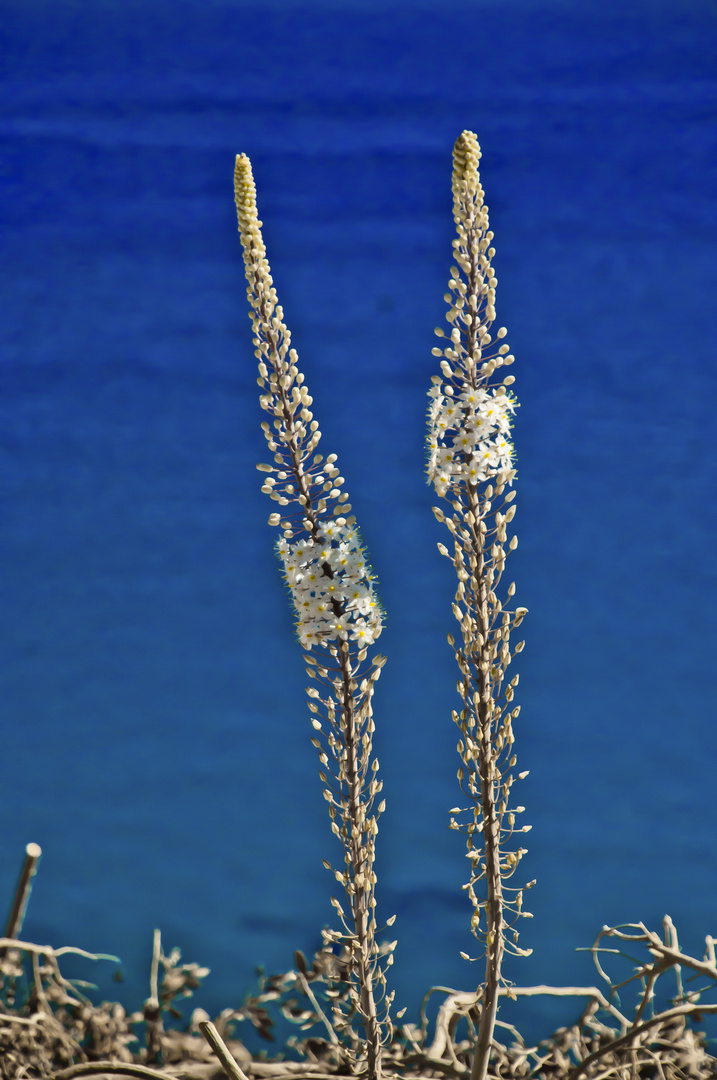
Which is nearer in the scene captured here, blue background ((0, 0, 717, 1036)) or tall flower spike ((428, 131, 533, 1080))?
tall flower spike ((428, 131, 533, 1080))

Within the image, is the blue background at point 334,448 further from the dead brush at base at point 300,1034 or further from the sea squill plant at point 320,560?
the sea squill plant at point 320,560

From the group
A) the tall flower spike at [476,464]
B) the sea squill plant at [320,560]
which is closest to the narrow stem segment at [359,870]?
the sea squill plant at [320,560]

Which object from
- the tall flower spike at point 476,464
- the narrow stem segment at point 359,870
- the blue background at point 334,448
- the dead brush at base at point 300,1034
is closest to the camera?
the tall flower spike at point 476,464

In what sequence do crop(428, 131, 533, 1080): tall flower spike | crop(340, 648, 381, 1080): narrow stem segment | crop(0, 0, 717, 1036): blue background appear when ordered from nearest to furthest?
crop(428, 131, 533, 1080): tall flower spike → crop(340, 648, 381, 1080): narrow stem segment → crop(0, 0, 717, 1036): blue background

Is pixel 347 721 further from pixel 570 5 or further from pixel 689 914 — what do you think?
pixel 570 5

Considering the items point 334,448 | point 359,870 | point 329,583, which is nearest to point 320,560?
point 329,583

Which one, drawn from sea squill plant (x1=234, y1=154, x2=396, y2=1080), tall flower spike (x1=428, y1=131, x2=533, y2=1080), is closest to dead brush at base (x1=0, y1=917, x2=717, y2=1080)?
sea squill plant (x1=234, y1=154, x2=396, y2=1080)

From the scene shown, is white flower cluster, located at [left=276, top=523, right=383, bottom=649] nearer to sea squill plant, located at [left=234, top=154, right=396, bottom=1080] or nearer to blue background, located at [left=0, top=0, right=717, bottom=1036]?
sea squill plant, located at [left=234, top=154, right=396, bottom=1080]

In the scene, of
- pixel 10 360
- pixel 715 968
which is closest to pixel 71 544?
pixel 10 360
